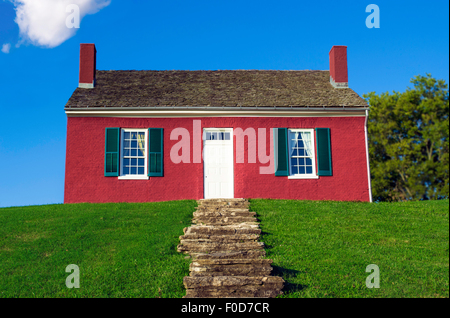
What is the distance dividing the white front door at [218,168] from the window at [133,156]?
7.34 feet

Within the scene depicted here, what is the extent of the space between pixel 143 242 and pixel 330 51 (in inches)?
490

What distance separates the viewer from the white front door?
13883 mm

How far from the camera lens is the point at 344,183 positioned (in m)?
14.1

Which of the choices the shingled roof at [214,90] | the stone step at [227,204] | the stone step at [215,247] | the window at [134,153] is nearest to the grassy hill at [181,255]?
the stone step at [215,247]

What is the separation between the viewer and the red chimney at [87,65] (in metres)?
15.4

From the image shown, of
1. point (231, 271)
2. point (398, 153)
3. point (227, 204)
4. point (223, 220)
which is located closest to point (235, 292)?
point (231, 271)

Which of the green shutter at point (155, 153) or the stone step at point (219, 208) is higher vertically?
the green shutter at point (155, 153)

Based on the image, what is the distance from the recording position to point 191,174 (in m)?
13.9

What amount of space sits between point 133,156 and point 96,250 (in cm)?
630

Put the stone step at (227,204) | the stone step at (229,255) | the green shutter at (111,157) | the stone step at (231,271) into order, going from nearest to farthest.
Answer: the stone step at (231,271) < the stone step at (229,255) < the stone step at (227,204) < the green shutter at (111,157)

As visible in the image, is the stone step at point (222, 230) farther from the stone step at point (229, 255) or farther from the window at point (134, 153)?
the window at point (134, 153)

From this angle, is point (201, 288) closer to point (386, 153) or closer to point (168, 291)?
point (168, 291)

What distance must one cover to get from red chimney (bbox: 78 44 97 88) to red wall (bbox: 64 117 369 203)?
85.5 inches
